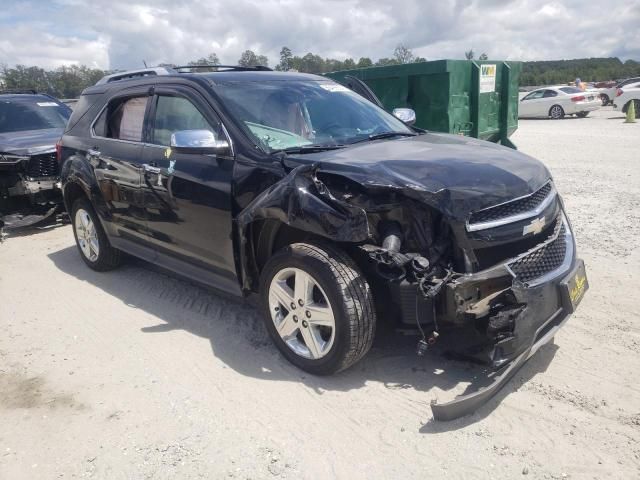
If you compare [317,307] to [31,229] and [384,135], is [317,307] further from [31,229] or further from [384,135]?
[31,229]

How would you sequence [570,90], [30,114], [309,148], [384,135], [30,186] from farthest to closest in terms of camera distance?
[570,90] → [30,114] → [30,186] → [384,135] → [309,148]

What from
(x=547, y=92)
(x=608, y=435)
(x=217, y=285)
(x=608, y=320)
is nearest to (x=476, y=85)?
(x=608, y=320)

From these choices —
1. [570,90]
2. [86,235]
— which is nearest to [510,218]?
[86,235]

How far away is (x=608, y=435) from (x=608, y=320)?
1395mm

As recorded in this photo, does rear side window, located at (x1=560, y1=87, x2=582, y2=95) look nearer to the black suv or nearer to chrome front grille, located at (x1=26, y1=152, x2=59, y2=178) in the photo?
chrome front grille, located at (x1=26, y1=152, x2=59, y2=178)

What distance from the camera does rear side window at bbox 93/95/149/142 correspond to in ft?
16.1

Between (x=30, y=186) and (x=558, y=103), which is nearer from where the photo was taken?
(x=30, y=186)

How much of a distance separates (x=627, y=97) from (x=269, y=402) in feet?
78.4

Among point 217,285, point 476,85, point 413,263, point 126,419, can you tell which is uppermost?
point 476,85

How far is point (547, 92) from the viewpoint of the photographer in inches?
981

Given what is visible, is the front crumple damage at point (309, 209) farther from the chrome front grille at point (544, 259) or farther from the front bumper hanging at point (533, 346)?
the front bumper hanging at point (533, 346)

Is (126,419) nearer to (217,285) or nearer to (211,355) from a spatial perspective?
(211,355)

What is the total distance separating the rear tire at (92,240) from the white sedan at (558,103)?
23.3 meters

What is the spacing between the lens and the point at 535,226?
333cm
